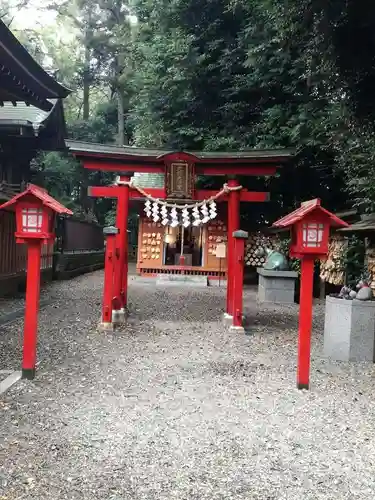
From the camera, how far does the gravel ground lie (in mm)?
3068

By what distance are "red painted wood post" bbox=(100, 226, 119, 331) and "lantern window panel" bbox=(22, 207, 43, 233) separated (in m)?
2.79

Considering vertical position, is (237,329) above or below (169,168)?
below

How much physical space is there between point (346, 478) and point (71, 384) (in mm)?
2939

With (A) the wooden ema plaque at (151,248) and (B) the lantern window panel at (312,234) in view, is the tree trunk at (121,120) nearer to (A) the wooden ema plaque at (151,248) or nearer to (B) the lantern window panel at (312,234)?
(A) the wooden ema plaque at (151,248)

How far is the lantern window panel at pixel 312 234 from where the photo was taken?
544 centimetres

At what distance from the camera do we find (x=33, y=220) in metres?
5.39

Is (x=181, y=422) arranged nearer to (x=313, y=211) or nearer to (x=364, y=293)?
(x=313, y=211)

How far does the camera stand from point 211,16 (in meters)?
16.5

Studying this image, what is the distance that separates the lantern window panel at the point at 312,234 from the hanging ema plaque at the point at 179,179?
163 inches

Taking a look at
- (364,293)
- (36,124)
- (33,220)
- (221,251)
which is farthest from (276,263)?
(33,220)

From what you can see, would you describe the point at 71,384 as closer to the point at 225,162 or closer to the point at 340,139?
the point at 225,162

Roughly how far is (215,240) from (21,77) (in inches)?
506

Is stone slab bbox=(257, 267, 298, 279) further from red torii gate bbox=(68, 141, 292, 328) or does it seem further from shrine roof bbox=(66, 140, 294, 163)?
shrine roof bbox=(66, 140, 294, 163)

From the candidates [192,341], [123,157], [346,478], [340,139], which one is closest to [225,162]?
[123,157]
